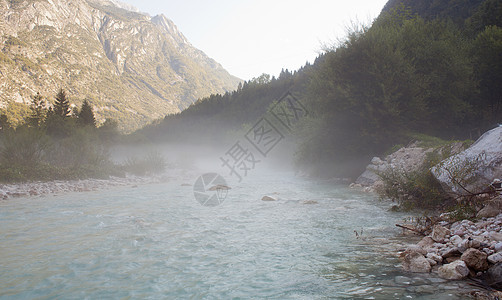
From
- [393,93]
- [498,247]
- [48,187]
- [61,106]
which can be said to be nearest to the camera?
[498,247]

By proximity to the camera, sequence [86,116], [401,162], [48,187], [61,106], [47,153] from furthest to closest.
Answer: [86,116] < [61,106] < [47,153] < [48,187] < [401,162]

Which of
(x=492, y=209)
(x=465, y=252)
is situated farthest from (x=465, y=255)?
(x=492, y=209)

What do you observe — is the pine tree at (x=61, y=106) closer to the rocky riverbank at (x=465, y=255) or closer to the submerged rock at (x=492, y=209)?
the rocky riverbank at (x=465, y=255)

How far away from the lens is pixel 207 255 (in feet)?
18.0

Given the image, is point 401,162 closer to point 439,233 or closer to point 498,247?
point 439,233

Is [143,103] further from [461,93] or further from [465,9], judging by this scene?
[461,93]

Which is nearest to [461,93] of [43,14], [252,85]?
[252,85]

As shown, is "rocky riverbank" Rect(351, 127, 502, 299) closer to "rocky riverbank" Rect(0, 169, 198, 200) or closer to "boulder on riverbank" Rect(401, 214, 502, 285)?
"boulder on riverbank" Rect(401, 214, 502, 285)

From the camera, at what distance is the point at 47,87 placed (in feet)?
331

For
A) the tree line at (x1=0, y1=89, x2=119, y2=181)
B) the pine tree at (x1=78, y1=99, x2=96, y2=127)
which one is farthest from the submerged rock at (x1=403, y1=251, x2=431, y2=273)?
the pine tree at (x1=78, y1=99, x2=96, y2=127)

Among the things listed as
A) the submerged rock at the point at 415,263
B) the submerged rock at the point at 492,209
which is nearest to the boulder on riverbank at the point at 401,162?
the submerged rock at the point at 492,209

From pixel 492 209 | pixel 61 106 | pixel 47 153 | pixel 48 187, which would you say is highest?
pixel 61 106

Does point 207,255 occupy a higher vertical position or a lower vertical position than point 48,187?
lower

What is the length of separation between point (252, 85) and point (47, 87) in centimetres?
7220
